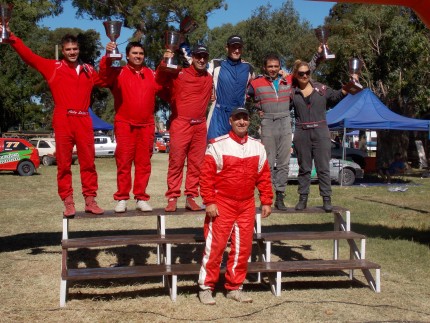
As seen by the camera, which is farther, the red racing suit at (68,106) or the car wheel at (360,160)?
the car wheel at (360,160)

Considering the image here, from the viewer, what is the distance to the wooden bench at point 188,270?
6.00 m

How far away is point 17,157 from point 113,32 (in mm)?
18705

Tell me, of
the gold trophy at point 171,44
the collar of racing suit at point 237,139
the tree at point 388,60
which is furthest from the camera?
the tree at point 388,60

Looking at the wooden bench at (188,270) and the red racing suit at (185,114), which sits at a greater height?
the red racing suit at (185,114)

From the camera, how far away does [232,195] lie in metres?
5.96

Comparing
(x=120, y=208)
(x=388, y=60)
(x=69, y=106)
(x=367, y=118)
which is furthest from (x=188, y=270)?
(x=388, y=60)

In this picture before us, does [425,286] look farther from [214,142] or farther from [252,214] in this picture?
[214,142]

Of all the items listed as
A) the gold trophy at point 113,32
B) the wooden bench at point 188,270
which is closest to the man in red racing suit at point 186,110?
the gold trophy at point 113,32

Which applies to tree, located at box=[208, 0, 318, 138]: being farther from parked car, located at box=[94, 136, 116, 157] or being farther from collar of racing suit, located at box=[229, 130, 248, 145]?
collar of racing suit, located at box=[229, 130, 248, 145]

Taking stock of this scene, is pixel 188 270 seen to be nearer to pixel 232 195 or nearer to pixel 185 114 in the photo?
pixel 232 195

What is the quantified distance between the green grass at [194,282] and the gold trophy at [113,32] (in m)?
→ 2.64

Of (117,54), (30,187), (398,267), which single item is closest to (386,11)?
(30,187)

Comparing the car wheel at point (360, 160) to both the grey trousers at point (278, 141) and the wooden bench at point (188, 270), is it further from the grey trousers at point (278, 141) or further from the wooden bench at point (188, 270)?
the wooden bench at point (188, 270)

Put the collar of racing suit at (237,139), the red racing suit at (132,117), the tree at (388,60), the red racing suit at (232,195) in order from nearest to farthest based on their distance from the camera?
the red racing suit at (232,195) < the collar of racing suit at (237,139) < the red racing suit at (132,117) < the tree at (388,60)
